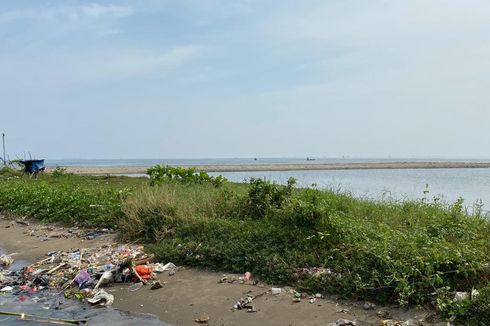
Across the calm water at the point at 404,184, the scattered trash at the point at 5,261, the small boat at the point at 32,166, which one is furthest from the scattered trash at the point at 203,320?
the small boat at the point at 32,166

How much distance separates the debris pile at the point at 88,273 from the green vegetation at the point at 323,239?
1.51 feet

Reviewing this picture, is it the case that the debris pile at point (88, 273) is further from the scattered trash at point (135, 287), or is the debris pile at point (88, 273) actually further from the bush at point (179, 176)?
the bush at point (179, 176)

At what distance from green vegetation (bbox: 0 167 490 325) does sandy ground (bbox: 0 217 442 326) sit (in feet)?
0.75

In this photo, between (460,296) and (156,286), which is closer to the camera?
(460,296)

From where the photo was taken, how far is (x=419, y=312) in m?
4.72

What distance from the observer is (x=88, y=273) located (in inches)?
266

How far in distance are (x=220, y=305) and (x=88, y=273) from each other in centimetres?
229

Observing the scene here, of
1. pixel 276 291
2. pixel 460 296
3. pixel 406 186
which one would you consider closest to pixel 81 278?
pixel 276 291

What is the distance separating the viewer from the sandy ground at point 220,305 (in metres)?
4.92

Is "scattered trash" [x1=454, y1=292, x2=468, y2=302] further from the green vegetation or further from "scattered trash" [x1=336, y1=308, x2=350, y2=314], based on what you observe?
"scattered trash" [x1=336, y1=308, x2=350, y2=314]

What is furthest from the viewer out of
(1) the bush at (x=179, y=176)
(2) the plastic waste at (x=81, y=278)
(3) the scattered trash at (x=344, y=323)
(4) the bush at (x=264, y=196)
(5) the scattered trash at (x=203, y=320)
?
(1) the bush at (x=179, y=176)

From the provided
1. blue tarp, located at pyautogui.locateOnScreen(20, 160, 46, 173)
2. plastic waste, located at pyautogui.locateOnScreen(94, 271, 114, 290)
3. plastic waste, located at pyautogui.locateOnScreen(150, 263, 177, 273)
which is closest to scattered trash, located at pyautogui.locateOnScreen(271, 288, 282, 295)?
plastic waste, located at pyautogui.locateOnScreen(150, 263, 177, 273)

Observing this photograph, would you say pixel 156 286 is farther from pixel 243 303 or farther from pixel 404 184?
pixel 404 184

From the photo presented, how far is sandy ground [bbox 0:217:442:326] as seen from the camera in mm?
4918
